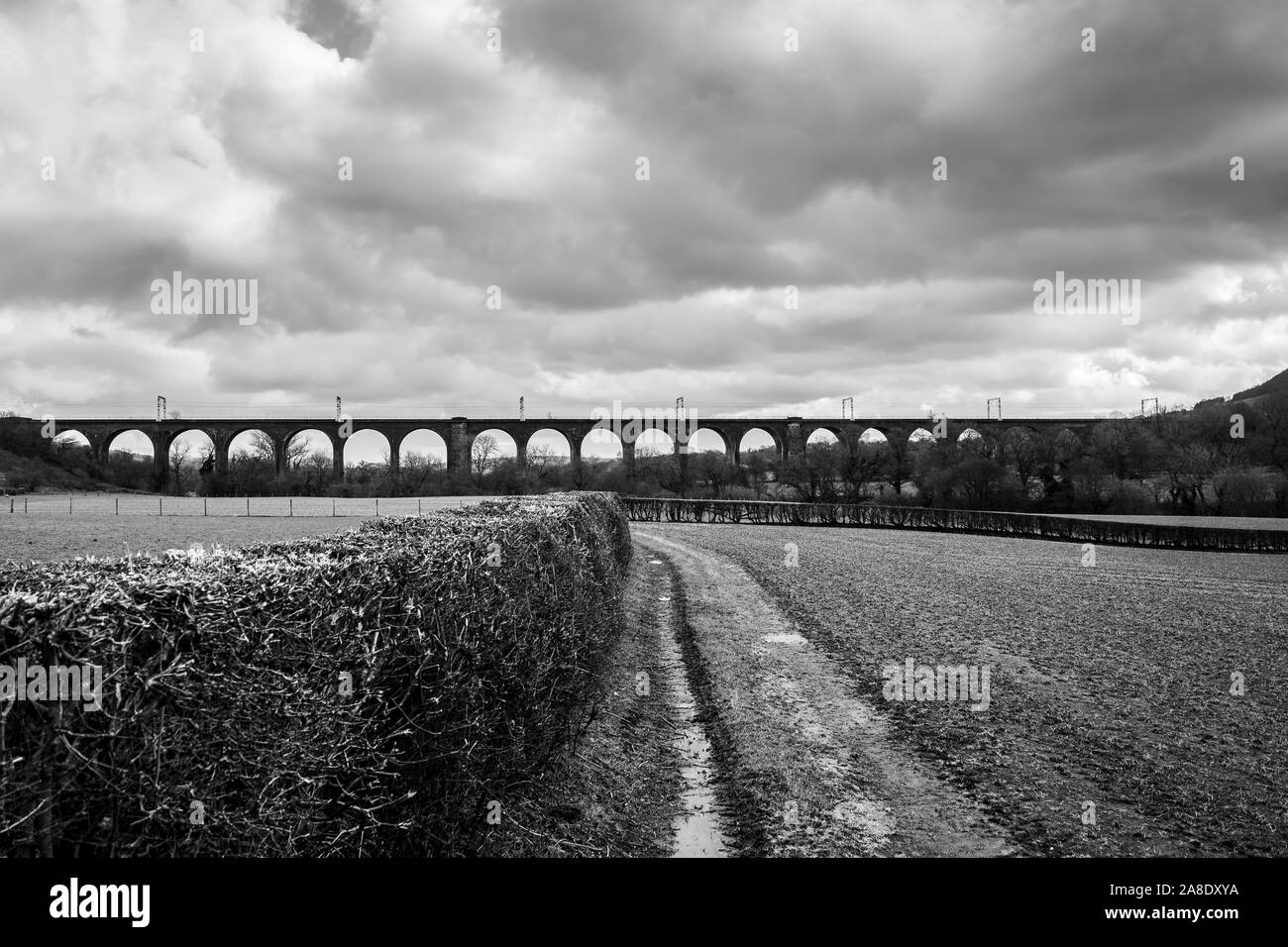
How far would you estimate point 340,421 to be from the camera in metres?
93.1

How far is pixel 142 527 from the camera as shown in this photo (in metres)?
29.4

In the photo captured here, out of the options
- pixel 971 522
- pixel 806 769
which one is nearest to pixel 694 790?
pixel 806 769

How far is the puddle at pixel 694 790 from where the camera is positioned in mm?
5004

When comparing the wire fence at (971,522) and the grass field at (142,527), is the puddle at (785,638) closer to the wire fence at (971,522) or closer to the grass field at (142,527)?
the grass field at (142,527)

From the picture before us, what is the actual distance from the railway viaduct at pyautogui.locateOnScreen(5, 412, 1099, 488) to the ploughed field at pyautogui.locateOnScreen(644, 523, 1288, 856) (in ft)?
238

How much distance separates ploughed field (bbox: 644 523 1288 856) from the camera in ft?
17.0

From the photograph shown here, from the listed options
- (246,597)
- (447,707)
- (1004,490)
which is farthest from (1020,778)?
(1004,490)

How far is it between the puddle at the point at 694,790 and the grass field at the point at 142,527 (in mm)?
8711

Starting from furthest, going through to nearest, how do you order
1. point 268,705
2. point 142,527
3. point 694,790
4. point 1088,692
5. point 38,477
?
point 38,477 < point 142,527 < point 1088,692 < point 694,790 < point 268,705

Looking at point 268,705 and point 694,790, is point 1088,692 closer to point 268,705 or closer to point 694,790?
point 694,790

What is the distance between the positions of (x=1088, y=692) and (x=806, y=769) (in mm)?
4285
